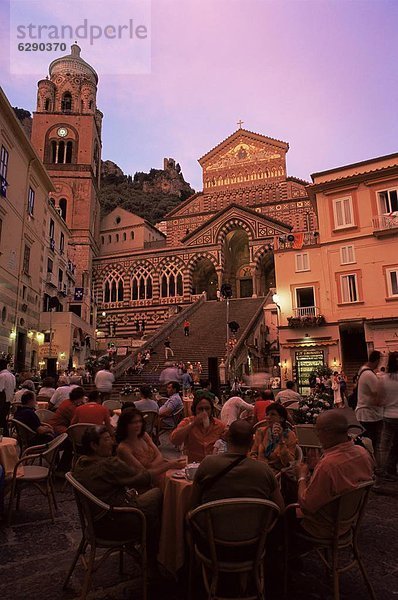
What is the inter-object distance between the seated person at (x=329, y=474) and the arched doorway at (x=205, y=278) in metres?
36.4

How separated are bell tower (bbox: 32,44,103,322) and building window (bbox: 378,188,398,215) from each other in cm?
Result: 2597

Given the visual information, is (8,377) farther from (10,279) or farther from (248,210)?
(248,210)

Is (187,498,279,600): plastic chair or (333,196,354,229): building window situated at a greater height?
(333,196,354,229): building window

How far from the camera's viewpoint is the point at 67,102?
152ft

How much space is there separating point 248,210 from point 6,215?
24.0 meters

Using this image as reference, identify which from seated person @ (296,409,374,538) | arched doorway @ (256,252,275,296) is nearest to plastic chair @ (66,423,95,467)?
seated person @ (296,409,374,538)

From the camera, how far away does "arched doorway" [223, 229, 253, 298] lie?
40.3 m

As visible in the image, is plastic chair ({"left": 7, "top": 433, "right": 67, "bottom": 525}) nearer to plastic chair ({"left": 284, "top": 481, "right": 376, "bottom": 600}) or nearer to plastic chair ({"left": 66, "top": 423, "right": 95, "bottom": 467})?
plastic chair ({"left": 66, "top": 423, "right": 95, "bottom": 467})

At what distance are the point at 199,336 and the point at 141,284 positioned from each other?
16532 mm

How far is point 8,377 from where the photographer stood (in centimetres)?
855

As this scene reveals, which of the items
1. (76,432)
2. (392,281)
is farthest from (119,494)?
(392,281)

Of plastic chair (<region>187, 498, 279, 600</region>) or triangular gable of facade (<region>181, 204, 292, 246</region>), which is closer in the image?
plastic chair (<region>187, 498, 279, 600</region>)

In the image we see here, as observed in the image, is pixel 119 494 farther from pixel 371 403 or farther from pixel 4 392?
pixel 4 392

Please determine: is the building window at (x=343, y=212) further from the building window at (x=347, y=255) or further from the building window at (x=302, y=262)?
the building window at (x=302, y=262)
